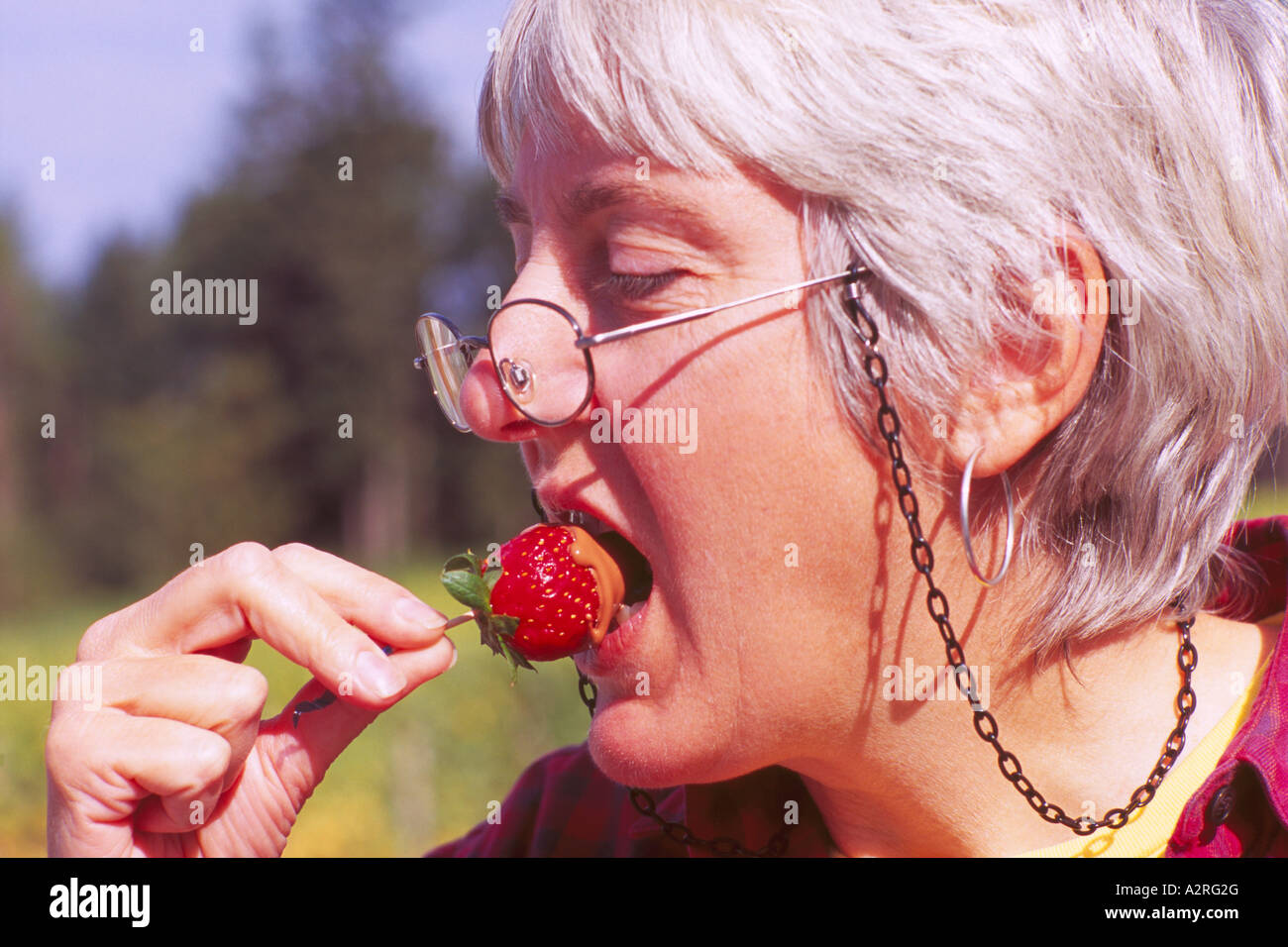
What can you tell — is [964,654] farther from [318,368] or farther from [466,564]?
[318,368]

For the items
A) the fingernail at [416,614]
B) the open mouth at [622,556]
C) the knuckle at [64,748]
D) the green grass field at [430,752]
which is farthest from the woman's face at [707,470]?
the green grass field at [430,752]

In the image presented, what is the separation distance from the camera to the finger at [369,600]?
7.15 ft

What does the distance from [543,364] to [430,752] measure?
532 cm

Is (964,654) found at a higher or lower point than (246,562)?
lower

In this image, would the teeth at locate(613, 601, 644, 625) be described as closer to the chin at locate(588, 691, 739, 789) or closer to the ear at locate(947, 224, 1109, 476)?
the chin at locate(588, 691, 739, 789)

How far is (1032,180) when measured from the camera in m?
1.98

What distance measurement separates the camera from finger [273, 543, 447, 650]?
2.18 meters

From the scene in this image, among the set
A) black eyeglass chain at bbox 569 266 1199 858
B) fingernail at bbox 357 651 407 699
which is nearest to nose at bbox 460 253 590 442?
→ fingernail at bbox 357 651 407 699

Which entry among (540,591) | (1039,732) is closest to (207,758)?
(540,591)

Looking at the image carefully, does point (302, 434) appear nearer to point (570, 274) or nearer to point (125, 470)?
point (125, 470)

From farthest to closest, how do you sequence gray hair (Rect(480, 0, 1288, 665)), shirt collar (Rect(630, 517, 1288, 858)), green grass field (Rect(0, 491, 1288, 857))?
1. green grass field (Rect(0, 491, 1288, 857))
2. shirt collar (Rect(630, 517, 1288, 858))
3. gray hair (Rect(480, 0, 1288, 665))

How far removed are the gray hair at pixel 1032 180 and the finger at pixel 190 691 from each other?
114 centimetres

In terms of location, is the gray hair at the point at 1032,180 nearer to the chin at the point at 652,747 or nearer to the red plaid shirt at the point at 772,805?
A: the red plaid shirt at the point at 772,805

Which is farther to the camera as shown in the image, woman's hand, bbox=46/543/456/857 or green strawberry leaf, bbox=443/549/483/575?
green strawberry leaf, bbox=443/549/483/575
